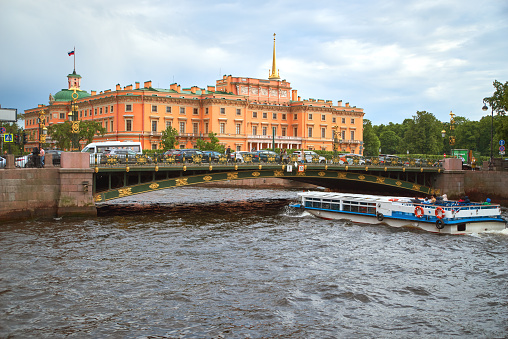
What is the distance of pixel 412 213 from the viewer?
104 feet

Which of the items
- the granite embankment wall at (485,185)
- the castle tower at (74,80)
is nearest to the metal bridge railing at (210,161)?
the granite embankment wall at (485,185)

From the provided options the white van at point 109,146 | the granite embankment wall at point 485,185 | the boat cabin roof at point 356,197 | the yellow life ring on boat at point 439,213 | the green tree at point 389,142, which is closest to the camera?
the yellow life ring on boat at point 439,213

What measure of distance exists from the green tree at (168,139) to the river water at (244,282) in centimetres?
4135

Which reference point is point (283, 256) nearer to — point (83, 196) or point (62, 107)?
point (83, 196)

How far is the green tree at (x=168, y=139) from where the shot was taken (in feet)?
234

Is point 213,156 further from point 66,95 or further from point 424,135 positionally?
point 424,135

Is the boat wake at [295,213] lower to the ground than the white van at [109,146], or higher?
lower

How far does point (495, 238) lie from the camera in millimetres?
28562

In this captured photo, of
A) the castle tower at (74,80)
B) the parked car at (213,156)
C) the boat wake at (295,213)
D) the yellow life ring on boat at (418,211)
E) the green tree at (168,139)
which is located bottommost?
the boat wake at (295,213)

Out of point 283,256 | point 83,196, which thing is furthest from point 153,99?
point 283,256

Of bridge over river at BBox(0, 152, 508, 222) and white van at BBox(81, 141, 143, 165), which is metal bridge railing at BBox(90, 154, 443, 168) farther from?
white van at BBox(81, 141, 143, 165)

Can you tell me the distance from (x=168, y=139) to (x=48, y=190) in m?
42.4

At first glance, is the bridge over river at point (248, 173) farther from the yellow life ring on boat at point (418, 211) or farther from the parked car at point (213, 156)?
the yellow life ring on boat at point (418, 211)

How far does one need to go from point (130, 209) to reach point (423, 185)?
25812 mm
